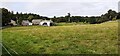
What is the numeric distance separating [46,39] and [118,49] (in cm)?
938

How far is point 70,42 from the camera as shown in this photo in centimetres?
2798

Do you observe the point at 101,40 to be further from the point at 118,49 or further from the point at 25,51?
the point at 25,51

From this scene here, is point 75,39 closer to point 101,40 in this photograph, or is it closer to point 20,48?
point 101,40

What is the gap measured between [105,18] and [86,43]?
6642 cm

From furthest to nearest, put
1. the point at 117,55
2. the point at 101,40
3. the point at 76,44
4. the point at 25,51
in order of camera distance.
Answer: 1. the point at 101,40
2. the point at 76,44
3. the point at 25,51
4. the point at 117,55

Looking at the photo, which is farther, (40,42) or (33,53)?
(40,42)

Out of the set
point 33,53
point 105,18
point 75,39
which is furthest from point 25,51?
point 105,18

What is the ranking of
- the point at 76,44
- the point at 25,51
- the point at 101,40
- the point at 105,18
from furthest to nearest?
the point at 105,18
the point at 101,40
the point at 76,44
the point at 25,51

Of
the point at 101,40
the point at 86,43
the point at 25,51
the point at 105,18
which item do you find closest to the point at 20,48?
the point at 25,51

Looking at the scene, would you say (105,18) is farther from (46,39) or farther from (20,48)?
(20,48)

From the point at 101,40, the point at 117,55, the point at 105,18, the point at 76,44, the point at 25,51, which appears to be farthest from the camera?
the point at 105,18

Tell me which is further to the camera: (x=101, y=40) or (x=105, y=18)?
(x=105, y=18)

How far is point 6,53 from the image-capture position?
23109 mm

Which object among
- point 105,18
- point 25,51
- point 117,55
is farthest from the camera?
point 105,18
